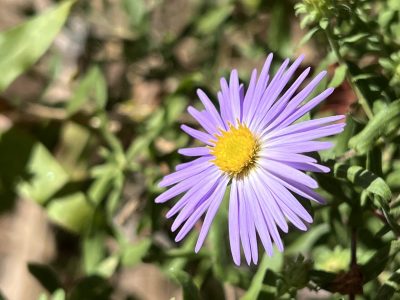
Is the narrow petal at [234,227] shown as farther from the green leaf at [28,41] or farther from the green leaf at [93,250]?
the green leaf at [28,41]

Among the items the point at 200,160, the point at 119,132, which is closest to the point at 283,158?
→ the point at 200,160

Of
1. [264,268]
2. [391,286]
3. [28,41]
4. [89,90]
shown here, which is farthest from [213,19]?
[391,286]

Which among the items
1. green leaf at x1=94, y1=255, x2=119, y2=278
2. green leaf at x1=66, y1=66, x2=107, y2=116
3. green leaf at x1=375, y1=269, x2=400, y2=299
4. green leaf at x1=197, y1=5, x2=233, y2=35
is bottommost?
green leaf at x1=375, y1=269, x2=400, y2=299

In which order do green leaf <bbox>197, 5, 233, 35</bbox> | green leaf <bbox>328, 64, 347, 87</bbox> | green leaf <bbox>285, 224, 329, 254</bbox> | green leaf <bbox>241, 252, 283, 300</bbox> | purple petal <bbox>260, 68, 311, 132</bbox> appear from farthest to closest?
green leaf <bbox>197, 5, 233, 35</bbox> < green leaf <bbox>285, 224, 329, 254</bbox> < green leaf <bbox>241, 252, 283, 300</bbox> < green leaf <bbox>328, 64, 347, 87</bbox> < purple petal <bbox>260, 68, 311, 132</bbox>

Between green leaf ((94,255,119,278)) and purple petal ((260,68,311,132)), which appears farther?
green leaf ((94,255,119,278))

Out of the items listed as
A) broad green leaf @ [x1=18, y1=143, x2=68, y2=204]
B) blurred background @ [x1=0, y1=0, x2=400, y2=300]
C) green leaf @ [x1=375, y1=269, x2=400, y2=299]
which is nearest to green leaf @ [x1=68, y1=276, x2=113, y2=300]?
blurred background @ [x1=0, y1=0, x2=400, y2=300]

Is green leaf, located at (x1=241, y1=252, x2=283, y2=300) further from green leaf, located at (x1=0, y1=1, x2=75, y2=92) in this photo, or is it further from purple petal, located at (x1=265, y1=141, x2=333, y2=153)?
green leaf, located at (x1=0, y1=1, x2=75, y2=92)

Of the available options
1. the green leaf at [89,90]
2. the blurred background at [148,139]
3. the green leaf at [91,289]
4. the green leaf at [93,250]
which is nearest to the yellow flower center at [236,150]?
the blurred background at [148,139]

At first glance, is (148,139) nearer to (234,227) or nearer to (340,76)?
(340,76)
